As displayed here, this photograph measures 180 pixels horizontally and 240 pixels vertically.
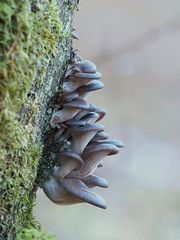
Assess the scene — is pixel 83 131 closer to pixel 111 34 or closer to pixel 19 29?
pixel 19 29

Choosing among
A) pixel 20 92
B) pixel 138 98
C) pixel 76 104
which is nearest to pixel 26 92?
pixel 20 92

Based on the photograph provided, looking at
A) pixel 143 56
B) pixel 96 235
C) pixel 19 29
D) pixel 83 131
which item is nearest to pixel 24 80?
pixel 19 29

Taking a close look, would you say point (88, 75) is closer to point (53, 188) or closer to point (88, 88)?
point (88, 88)

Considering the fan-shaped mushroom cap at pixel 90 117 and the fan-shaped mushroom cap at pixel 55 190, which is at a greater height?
the fan-shaped mushroom cap at pixel 90 117

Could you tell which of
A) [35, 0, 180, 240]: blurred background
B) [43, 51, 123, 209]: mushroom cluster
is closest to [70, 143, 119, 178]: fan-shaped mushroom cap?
[43, 51, 123, 209]: mushroom cluster

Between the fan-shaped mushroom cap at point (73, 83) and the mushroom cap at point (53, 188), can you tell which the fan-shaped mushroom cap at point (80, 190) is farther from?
the fan-shaped mushroom cap at point (73, 83)

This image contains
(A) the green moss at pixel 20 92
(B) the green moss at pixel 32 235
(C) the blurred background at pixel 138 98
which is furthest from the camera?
(C) the blurred background at pixel 138 98

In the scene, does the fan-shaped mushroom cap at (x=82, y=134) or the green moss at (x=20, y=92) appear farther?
the fan-shaped mushroom cap at (x=82, y=134)

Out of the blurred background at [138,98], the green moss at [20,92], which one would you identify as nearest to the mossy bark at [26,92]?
the green moss at [20,92]
